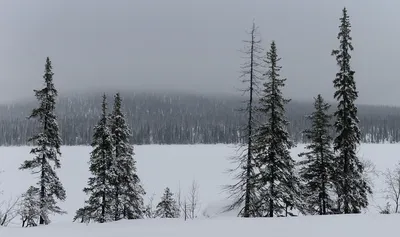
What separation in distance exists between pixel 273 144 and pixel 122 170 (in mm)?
12833

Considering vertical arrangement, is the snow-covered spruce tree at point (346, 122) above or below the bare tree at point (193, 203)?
above

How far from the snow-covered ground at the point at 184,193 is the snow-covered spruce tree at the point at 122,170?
465 centimetres

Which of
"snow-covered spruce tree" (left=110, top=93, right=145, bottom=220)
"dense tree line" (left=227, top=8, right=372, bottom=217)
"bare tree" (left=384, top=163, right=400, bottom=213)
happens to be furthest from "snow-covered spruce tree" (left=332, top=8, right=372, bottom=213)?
"snow-covered spruce tree" (left=110, top=93, right=145, bottom=220)

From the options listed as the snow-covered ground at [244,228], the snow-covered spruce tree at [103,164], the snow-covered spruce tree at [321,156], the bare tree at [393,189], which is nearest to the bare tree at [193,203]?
the snow-covered spruce tree at [103,164]

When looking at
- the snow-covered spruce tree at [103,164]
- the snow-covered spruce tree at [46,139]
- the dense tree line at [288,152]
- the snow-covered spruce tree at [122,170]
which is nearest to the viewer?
the dense tree line at [288,152]

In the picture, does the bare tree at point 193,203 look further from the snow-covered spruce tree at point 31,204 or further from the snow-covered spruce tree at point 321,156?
the snow-covered spruce tree at point 31,204

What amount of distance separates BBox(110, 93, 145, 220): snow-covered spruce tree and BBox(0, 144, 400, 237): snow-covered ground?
4.65m

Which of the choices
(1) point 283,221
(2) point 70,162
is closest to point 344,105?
(1) point 283,221

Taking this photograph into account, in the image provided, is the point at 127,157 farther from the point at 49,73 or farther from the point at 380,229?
the point at 380,229

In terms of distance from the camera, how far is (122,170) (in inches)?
984

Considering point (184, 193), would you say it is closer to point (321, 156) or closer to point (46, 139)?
point (321, 156)

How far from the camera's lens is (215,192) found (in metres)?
52.4

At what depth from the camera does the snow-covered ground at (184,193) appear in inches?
352

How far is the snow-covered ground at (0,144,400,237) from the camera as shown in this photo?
8945mm
